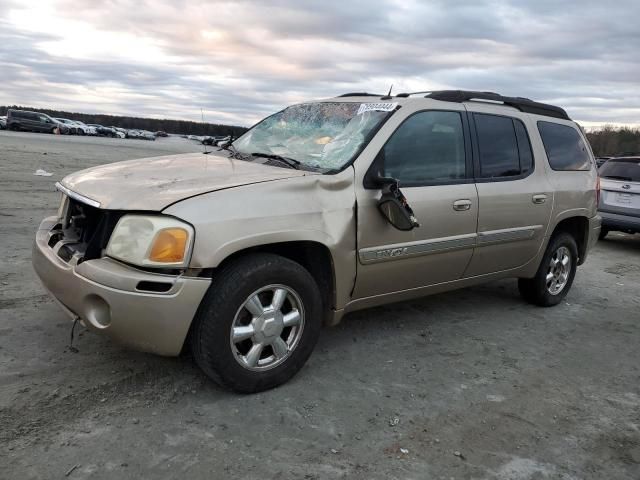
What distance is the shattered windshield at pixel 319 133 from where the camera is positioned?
375cm

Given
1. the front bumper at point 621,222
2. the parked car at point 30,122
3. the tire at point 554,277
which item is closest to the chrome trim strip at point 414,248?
the tire at point 554,277

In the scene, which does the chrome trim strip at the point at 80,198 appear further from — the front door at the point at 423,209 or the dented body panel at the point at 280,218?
the front door at the point at 423,209

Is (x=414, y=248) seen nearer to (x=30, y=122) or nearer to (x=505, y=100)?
(x=505, y=100)

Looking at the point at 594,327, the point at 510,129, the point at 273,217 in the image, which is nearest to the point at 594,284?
the point at 594,327

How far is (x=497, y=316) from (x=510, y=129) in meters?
1.67

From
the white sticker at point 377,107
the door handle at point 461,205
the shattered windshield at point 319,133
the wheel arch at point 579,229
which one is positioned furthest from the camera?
the wheel arch at point 579,229

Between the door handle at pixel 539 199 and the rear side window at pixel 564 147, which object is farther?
the rear side window at pixel 564 147

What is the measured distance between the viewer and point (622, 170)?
9.37 meters

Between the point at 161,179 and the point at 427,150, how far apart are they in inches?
74.3

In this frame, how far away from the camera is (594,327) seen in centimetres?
500

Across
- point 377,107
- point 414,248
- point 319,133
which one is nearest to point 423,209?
point 414,248

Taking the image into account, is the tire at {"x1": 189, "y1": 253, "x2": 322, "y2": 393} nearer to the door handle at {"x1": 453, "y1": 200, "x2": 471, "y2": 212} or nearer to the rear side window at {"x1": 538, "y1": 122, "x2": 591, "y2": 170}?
the door handle at {"x1": 453, "y1": 200, "x2": 471, "y2": 212}

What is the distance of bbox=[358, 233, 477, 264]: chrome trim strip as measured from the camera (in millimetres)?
3625

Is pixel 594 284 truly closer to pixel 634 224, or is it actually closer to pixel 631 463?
pixel 634 224
